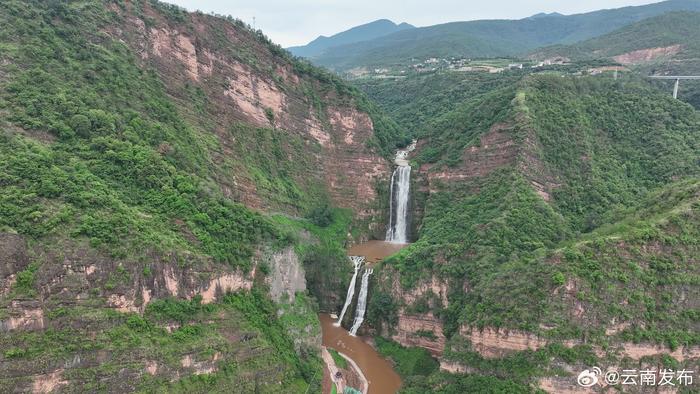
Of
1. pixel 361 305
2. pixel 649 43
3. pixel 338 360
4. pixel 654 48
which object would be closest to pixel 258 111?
pixel 361 305

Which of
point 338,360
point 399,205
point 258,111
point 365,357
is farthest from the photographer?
point 399,205

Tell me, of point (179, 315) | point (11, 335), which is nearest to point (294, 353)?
point (179, 315)

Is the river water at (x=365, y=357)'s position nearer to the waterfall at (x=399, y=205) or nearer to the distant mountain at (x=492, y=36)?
the waterfall at (x=399, y=205)

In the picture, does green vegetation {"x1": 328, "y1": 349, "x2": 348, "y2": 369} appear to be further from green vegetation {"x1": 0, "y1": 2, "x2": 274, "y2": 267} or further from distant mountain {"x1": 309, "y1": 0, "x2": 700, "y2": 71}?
distant mountain {"x1": 309, "y1": 0, "x2": 700, "y2": 71}

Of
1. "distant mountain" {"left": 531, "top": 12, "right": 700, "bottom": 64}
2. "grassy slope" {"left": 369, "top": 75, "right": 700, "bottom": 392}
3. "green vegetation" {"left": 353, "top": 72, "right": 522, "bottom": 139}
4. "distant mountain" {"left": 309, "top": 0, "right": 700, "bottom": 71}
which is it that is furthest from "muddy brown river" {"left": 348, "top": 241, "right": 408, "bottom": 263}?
"distant mountain" {"left": 309, "top": 0, "right": 700, "bottom": 71}

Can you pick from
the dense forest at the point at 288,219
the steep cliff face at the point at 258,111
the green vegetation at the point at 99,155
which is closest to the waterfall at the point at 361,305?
the dense forest at the point at 288,219

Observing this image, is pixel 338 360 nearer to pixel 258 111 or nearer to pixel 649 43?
pixel 258 111
